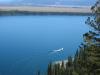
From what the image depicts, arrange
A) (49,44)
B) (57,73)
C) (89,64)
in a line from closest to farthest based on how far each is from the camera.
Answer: (89,64), (57,73), (49,44)

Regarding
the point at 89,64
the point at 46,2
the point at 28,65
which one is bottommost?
the point at 28,65

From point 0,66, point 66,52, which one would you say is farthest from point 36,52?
point 0,66

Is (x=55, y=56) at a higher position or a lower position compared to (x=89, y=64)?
lower

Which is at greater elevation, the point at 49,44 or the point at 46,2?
the point at 46,2

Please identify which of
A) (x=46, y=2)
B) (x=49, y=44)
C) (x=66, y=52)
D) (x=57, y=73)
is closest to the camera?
(x=57, y=73)

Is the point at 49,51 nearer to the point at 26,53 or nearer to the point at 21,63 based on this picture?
the point at 26,53

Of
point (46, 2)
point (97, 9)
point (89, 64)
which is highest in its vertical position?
point (46, 2)

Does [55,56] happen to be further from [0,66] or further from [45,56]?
[0,66]

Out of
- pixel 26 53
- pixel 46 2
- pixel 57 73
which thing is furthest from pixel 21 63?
pixel 46 2

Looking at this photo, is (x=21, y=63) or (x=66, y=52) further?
(x=66, y=52)
